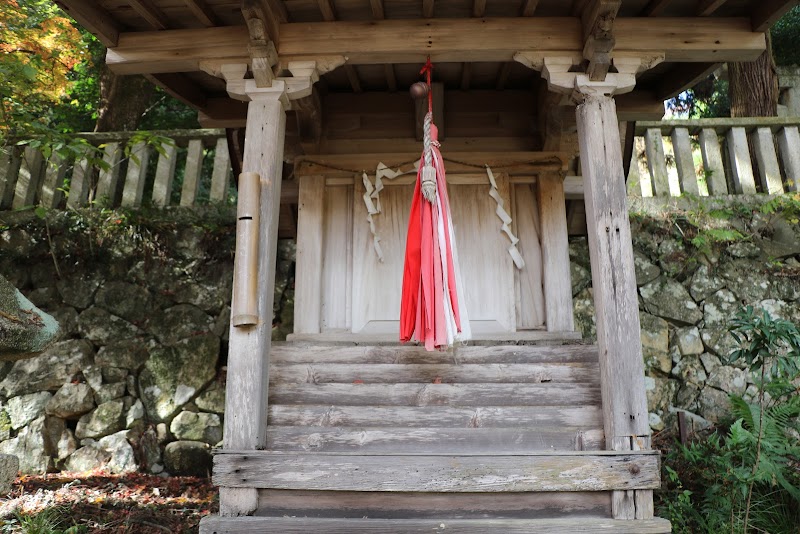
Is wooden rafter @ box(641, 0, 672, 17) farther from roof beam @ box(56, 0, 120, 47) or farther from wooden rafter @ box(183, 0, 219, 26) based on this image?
roof beam @ box(56, 0, 120, 47)

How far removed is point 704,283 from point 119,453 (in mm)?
6388

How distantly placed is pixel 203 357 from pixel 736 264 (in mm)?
5888

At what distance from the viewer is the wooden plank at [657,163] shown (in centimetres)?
719

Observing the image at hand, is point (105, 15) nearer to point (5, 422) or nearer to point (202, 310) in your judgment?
point (202, 310)

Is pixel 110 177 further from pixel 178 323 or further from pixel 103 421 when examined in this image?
pixel 103 421

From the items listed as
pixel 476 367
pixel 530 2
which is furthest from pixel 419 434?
pixel 530 2

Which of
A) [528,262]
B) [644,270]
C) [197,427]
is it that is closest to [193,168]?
[197,427]

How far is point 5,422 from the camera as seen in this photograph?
6176mm

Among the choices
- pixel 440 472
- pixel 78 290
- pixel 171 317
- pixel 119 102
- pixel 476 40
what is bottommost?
pixel 440 472

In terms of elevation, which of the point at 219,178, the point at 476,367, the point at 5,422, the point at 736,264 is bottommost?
the point at 5,422

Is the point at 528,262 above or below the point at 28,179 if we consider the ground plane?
below

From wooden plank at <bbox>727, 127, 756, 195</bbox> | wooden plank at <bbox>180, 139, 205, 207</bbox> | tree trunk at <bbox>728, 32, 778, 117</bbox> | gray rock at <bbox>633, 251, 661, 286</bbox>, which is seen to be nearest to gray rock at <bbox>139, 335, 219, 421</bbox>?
wooden plank at <bbox>180, 139, 205, 207</bbox>

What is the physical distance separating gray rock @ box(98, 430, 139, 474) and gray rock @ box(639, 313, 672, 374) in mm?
5325

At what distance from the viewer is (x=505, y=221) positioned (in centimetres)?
561
